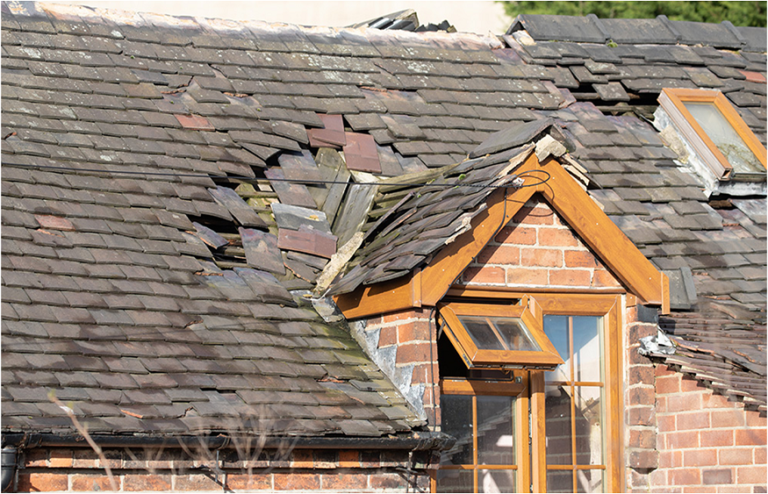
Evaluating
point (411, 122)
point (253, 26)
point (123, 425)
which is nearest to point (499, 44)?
point (411, 122)

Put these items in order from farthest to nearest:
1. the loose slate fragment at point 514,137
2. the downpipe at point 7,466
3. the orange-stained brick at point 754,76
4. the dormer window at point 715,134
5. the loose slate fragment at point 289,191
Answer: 1. the orange-stained brick at point 754,76
2. the dormer window at point 715,134
3. the loose slate fragment at point 289,191
4. the loose slate fragment at point 514,137
5. the downpipe at point 7,466

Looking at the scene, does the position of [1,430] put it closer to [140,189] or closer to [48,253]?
[48,253]

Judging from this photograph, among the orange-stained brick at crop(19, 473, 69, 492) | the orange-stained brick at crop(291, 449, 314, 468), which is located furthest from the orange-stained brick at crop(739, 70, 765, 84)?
the orange-stained brick at crop(19, 473, 69, 492)

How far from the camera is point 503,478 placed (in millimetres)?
6359

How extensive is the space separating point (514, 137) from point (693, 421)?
2375mm

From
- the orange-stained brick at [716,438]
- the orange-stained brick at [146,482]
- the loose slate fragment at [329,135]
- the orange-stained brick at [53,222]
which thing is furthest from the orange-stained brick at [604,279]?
the orange-stained brick at [53,222]

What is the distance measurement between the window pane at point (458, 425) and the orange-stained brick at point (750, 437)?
189cm

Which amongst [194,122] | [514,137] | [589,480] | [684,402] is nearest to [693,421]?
[684,402]

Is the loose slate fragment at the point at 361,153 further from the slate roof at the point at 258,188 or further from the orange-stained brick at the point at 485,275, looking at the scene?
the orange-stained brick at the point at 485,275

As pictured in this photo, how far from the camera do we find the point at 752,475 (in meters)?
6.55

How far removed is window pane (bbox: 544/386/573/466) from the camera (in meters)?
6.49

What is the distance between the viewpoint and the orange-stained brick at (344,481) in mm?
5875

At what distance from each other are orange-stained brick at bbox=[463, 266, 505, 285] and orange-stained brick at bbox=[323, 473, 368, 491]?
1.51m

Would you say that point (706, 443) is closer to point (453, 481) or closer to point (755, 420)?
point (755, 420)
